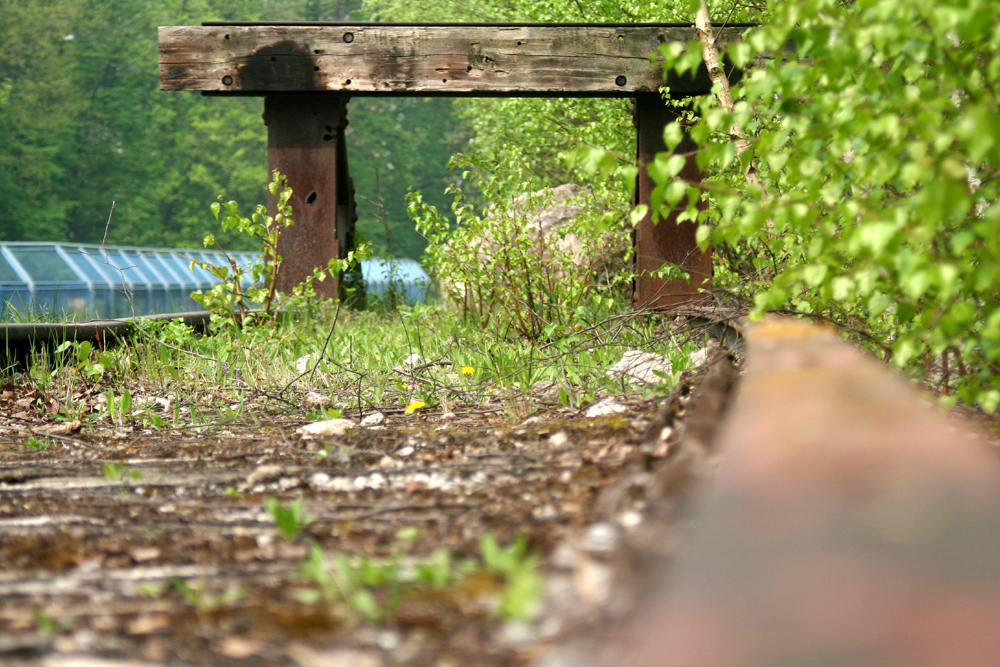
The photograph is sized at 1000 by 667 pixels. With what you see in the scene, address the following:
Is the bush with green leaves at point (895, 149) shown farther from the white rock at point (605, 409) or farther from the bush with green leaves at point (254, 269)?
the bush with green leaves at point (254, 269)

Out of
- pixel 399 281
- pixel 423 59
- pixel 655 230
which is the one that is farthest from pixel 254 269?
pixel 399 281

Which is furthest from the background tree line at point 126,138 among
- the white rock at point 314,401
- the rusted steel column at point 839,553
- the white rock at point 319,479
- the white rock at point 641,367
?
the rusted steel column at point 839,553

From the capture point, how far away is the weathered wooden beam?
6.28m

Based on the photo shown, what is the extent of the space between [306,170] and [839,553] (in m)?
6.32

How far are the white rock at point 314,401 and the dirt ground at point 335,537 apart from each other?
0.91m

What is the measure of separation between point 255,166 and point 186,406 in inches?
1414

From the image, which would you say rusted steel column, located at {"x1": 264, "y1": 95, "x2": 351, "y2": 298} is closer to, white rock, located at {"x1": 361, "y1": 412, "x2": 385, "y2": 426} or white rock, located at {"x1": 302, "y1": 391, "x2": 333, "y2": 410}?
white rock, located at {"x1": 302, "y1": 391, "x2": 333, "y2": 410}

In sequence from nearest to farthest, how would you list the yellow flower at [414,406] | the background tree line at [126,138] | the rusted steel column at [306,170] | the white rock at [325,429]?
the white rock at [325,429] < the yellow flower at [414,406] < the rusted steel column at [306,170] < the background tree line at [126,138]

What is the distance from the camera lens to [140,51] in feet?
120

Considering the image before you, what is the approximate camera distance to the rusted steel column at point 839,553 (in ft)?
2.94

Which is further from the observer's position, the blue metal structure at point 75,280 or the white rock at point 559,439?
the blue metal structure at point 75,280

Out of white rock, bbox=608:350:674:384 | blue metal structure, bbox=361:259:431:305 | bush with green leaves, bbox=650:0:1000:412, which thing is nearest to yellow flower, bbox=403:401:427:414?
white rock, bbox=608:350:674:384

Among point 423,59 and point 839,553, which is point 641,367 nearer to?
point 839,553

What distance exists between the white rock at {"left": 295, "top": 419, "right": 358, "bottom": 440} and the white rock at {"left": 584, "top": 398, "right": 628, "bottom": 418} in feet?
2.95
